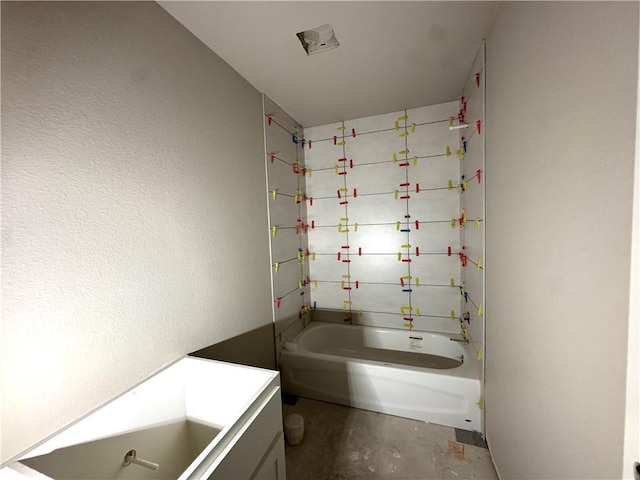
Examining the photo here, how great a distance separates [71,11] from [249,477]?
1653 mm

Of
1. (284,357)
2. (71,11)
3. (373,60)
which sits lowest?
(284,357)

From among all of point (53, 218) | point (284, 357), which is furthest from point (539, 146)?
point (284, 357)

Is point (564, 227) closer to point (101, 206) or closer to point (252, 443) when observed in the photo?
point (252, 443)

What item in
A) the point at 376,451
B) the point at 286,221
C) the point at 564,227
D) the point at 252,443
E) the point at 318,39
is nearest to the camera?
the point at 564,227

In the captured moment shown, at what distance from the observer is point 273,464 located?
93 cm

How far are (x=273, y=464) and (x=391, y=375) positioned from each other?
3.64 ft

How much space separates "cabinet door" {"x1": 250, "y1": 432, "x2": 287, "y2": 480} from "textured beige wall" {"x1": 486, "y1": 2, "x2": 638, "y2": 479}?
0.93m

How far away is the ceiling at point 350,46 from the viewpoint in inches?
46.3

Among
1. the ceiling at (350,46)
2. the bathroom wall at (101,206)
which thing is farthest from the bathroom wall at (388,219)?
the bathroom wall at (101,206)

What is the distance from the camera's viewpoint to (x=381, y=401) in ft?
5.98

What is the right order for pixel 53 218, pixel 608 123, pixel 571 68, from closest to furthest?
pixel 608 123
pixel 571 68
pixel 53 218

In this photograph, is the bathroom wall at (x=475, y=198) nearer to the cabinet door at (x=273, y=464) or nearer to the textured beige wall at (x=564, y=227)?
the textured beige wall at (x=564, y=227)

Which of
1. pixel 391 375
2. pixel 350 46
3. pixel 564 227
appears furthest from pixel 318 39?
pixel 391 375

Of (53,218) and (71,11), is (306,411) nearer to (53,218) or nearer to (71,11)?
(53,218)
